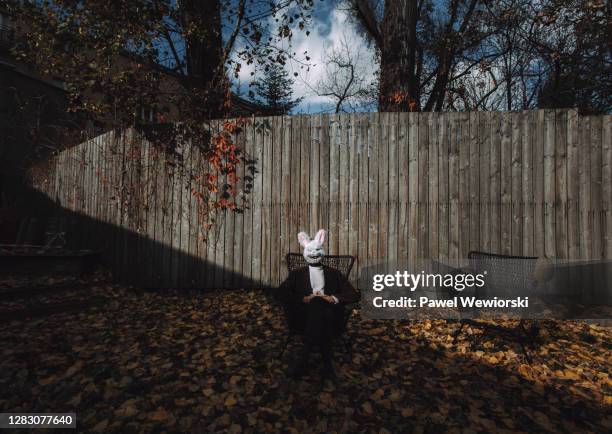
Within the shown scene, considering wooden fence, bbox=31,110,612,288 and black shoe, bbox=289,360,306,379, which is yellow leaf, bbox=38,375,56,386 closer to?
black shoe, bbox=289,360,306,379

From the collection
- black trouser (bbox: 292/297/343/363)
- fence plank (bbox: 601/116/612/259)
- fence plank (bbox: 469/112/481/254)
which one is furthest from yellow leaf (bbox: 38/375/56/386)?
fence plank (bbox: 601/116/612/259)

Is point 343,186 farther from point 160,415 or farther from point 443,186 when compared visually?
point 160,415

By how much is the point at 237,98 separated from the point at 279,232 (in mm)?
2966

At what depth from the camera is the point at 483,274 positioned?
12.1ft

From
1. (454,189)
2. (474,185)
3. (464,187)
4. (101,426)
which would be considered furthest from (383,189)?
(101,426)

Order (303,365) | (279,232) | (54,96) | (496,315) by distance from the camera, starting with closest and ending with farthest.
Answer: (303,365) < (496,315) < (279,232) < (54,96)

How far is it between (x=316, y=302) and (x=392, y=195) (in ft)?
8.01

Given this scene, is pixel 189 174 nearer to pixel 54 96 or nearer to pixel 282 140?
pixel 282 140

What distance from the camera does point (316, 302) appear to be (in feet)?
9.11

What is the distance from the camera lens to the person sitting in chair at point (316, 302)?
2688mm

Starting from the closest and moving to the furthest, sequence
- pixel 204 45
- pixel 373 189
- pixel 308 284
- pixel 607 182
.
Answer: pixel 308 284
pixel 607 182
pixel 373 189
pixel 204 45

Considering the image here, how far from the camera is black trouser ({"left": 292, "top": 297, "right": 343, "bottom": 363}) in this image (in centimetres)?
268

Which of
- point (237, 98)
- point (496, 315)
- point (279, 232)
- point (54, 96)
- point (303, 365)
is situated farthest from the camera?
point (54, 96)

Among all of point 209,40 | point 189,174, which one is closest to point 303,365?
point 189,174
